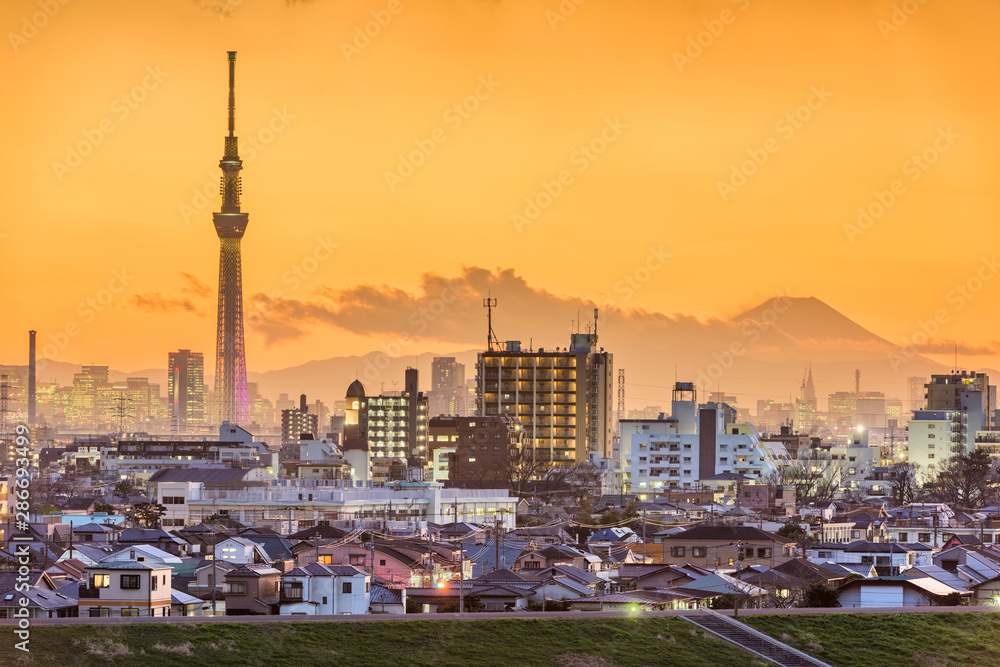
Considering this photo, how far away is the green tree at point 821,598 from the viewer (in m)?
26.5

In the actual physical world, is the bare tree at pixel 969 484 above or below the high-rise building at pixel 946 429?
below

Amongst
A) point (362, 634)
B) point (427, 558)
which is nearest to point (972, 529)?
point (427, 558)

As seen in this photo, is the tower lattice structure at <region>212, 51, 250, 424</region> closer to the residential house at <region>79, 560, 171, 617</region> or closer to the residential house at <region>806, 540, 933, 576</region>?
the residential house at <region>806, 540, 933, 576</region>

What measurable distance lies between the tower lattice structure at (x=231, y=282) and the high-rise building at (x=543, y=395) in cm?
3829

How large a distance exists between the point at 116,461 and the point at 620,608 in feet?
237

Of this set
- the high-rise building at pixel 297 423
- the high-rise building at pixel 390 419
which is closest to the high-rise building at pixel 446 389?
the high-rise building at pixel 297 423

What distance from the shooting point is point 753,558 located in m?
36.1

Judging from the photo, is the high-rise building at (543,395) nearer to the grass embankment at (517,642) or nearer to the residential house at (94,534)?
the residential house at (94,534)

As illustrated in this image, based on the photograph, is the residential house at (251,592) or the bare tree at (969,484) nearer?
the residential house at (251,592)

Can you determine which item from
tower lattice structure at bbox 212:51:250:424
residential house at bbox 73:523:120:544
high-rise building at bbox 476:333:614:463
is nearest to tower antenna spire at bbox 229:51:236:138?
tower lattice structure at bbox 212:51:250:424

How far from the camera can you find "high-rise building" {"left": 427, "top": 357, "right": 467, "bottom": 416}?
568 feet

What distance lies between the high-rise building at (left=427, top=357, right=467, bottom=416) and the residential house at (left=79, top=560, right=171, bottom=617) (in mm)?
Answer: 141180

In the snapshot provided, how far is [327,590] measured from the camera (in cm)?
2497

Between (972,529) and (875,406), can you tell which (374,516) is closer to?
(972,529)
